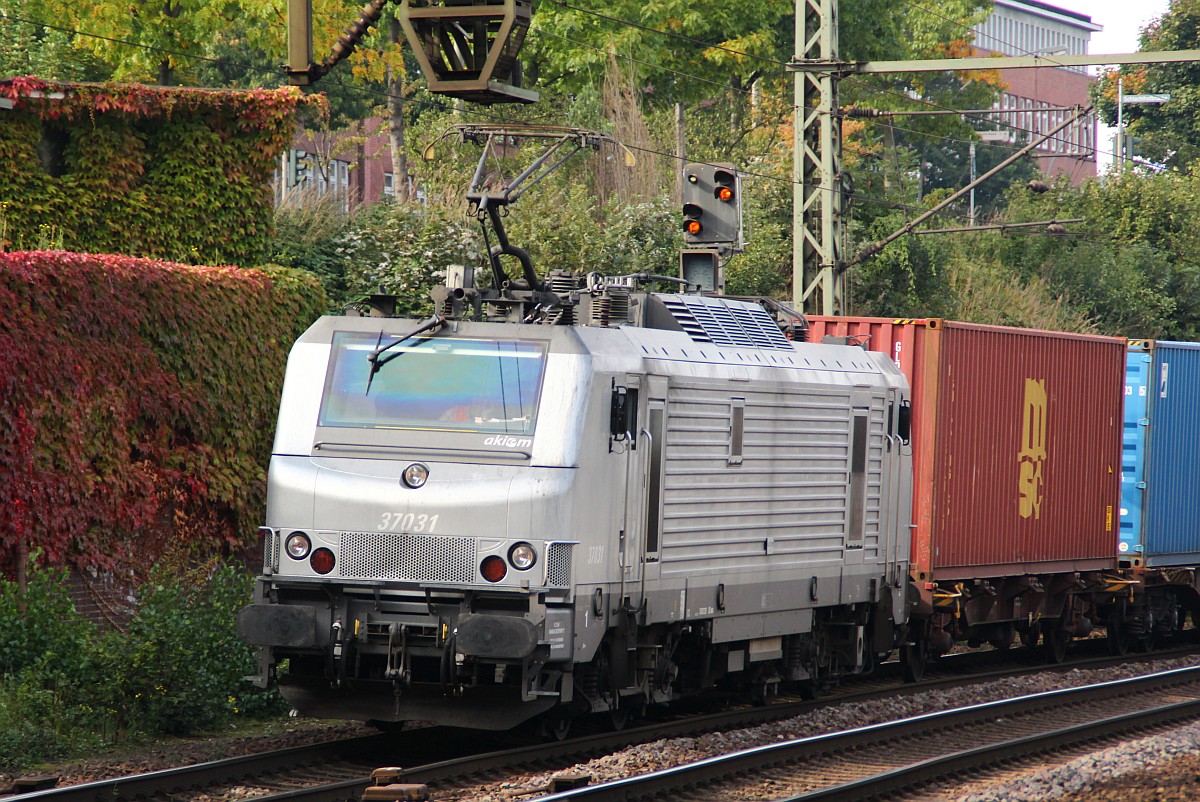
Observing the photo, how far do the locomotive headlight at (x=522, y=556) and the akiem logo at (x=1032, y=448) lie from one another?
9.24m

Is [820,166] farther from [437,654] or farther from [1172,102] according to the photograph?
[1172,102]

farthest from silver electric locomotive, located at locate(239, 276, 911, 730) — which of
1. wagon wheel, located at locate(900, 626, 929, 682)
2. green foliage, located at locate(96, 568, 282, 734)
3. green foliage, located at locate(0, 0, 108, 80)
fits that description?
green foliage, located at locate(0, 0, 108, 80)

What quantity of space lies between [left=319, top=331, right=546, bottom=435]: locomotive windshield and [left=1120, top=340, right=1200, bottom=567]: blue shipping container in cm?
1139

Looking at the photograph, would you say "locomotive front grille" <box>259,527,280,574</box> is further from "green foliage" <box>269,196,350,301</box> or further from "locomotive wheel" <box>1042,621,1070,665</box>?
"locomotive wheel" <box>1042,621,1070,665</box>

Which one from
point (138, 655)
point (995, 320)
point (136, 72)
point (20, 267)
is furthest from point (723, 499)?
point (995, 320)

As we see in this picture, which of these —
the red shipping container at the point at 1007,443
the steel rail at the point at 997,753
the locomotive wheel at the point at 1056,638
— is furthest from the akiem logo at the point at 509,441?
the locomotive wheel at the point at 1056,638

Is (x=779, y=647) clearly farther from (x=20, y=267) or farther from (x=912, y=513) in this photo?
(x=20, y=267)

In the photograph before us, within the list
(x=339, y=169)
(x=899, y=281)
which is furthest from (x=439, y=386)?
(x=339, y=169)

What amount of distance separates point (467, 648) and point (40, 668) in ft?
11.5

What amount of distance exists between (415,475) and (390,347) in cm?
94

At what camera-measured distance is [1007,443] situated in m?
18.4

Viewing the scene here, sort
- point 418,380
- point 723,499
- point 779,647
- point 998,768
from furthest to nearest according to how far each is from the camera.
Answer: point 779,647, point 723,499, point 998,768, point 418,380

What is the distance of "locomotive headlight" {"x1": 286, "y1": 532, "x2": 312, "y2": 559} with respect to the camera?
36.7ft

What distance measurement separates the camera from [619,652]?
1202 cm
